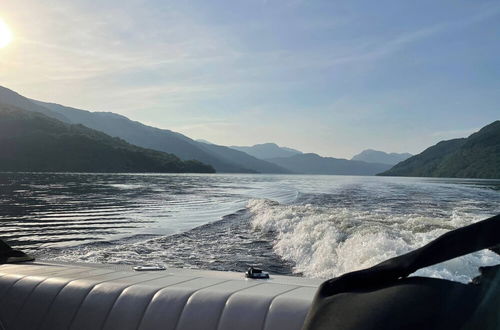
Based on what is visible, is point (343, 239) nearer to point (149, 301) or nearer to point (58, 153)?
point (149, 301)

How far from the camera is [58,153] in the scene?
127062 millimetres

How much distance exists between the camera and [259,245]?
41.5ft

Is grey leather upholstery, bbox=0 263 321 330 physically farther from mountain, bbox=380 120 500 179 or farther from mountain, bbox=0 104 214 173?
mountain, bbox=380 120 500 179

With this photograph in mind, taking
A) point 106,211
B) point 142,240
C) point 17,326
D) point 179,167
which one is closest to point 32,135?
point 179,167

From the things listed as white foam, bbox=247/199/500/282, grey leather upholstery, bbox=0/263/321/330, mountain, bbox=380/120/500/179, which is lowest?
white foam, bbox=247/199/500/282

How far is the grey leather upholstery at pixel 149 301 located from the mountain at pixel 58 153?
122119 mm

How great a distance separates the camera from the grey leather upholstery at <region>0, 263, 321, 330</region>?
2.76 metres

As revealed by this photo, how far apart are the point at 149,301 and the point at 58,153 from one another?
135603 mm

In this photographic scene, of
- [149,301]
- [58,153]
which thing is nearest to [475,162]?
[58,153]

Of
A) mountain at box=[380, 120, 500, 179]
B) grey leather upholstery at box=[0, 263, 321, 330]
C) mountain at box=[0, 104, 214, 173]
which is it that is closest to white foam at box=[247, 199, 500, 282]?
grey leather upholstery at box=[0, 263, 321, 330]

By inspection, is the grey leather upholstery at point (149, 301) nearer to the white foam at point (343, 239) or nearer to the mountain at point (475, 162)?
the white foam at point (343, 239)

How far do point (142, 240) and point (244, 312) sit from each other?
37.3ft

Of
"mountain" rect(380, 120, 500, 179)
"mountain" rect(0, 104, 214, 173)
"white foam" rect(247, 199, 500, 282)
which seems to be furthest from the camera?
"mountain" rect(380, 120, 500, 179)

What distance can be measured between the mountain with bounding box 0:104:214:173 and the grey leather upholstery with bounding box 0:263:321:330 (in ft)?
401
